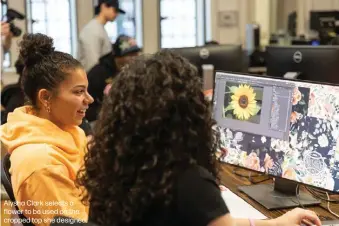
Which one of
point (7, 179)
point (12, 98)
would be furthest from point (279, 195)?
point (12, 98)

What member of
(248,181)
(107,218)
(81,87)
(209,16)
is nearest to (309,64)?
(248,181)

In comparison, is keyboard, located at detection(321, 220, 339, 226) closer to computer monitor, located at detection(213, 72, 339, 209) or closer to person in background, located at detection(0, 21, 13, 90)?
computer monitor, located at detection(213, 72, 339, 209)

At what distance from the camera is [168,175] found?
1094 mm

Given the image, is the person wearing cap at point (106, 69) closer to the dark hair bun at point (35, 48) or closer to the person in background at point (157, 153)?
the dark hair bun at point (35, 48)

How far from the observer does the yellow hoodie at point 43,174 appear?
1.46 m

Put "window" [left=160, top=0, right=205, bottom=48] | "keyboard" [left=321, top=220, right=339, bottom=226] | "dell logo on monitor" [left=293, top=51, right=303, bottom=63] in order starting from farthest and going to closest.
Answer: "window" [left=160, top=0, right=205, bottom=48] < "dell logo on monitor" [left=293, top=51, right=303, bottom=63] < "keyboard" [left=321, top=220, right=339, bottom=226]

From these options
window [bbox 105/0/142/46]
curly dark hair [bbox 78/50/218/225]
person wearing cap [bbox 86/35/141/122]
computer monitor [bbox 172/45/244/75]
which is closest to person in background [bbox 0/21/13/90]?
person wearing cap [bbox 86/35/141/122]

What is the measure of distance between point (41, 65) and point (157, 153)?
0.75 m

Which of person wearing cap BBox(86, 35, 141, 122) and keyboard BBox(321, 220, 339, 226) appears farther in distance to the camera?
person wearing cap BBox(86, 35, 141, 122)

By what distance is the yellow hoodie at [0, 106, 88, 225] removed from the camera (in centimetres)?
146

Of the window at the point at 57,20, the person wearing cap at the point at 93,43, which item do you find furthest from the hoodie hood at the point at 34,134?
the window at the point at 57,20

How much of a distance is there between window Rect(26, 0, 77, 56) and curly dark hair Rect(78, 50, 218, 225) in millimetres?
4767

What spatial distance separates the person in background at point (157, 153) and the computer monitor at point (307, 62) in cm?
134

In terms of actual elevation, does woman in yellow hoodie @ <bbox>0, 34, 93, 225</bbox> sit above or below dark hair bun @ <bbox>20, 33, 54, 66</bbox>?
below
